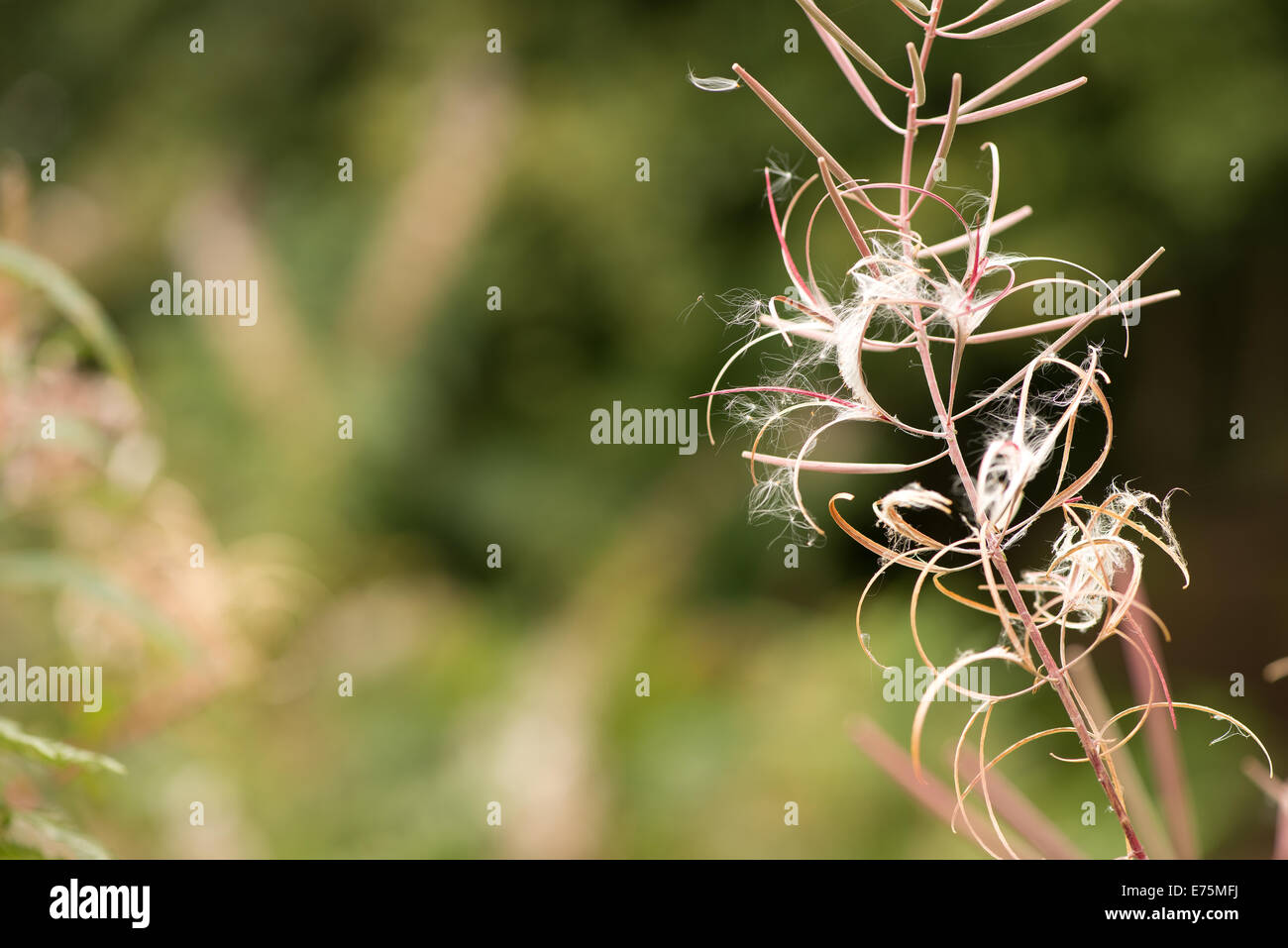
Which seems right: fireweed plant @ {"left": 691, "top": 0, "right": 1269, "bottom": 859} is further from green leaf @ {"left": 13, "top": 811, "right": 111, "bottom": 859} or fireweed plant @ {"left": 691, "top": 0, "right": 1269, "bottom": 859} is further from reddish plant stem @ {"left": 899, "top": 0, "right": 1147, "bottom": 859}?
green leaf @ {"left": 13, "top": 811, "right": 111, "bottom": 859}

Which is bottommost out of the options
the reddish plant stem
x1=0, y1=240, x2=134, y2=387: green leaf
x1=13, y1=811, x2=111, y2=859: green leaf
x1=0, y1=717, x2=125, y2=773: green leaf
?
x1=13, y1=811, x2=111, y2=859: green leaf

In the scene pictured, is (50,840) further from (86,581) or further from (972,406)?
(972,406)

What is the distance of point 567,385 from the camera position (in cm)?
189

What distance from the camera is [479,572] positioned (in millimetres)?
1839

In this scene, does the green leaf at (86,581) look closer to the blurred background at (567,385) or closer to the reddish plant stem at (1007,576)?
the reddish plant stem at (1007,576)

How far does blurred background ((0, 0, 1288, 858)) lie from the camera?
4.44 feet

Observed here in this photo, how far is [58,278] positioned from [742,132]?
166 centimetres

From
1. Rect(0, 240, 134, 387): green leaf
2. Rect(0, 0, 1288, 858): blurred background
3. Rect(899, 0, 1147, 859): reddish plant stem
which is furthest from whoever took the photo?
Rect(0, 0, 1288, 858): blurred background

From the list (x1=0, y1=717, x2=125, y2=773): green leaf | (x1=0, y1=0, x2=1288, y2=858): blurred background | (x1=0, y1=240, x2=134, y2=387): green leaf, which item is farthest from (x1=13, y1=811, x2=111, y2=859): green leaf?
(x1=0, y1=0, x2=1288, y2=858): blurred background

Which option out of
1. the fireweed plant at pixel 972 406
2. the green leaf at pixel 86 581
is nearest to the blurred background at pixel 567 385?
the green leaf at pixel 86 581

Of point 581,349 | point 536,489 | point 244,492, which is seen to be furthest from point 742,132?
point 244,492

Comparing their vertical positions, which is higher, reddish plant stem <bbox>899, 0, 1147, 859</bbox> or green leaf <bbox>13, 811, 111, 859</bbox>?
reddish plant stem <bbox>899, 0, 1147, 859</bbox>

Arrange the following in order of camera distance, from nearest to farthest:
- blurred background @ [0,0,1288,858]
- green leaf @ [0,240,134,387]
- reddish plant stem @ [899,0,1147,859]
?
reddish plant stem @ [899,0,1147,859] → green leaf @ [0,240,134,387] → blurred background @ [0,0,1288,858]

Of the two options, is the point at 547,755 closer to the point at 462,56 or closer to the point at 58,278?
→ the point at 58,278
